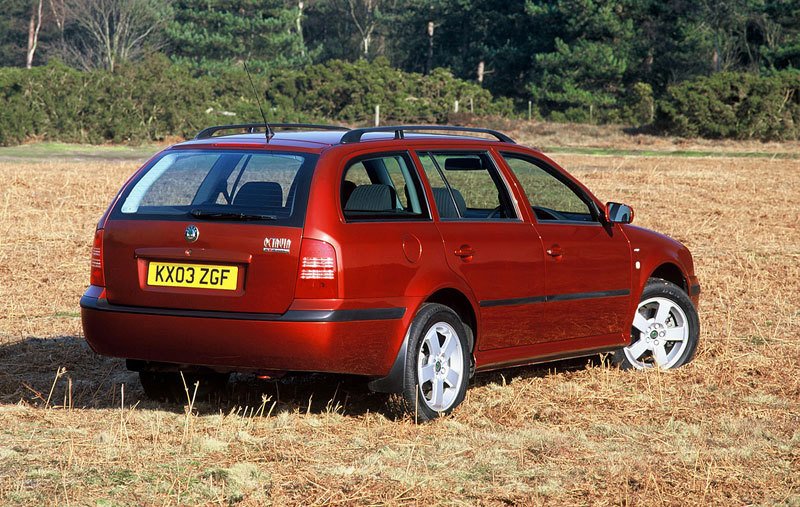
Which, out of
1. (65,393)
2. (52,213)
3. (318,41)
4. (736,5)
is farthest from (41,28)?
(65,393)

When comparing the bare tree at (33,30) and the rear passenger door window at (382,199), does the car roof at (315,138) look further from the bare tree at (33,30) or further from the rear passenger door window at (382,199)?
the bare tree at (33,30)

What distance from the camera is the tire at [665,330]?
358 inches

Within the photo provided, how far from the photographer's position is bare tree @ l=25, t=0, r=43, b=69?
83.6 meters

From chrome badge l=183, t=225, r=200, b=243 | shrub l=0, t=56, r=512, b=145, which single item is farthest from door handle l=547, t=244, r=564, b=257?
shrub l=0, t=56, r=512, b=145

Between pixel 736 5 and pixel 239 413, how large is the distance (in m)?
65.3

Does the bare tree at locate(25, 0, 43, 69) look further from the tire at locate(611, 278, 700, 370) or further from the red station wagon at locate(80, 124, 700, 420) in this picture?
the red station wagon at locate(80, 124, 700, 420)

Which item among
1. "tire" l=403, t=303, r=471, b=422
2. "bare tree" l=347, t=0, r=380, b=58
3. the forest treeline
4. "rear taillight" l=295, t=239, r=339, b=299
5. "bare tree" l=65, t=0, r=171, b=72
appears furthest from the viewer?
"bare tree" l=347, t=0, r=380, b=58

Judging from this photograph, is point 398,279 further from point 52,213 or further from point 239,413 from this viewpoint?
point 52,213

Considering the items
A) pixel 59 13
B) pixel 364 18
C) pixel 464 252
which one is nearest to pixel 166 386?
pixel 464 252

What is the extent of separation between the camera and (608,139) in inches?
2095

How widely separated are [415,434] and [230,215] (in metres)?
1.49

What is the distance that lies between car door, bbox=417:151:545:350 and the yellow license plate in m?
1.25

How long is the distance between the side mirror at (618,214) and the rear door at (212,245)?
2.40 meters

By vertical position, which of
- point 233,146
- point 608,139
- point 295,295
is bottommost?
point 608,139
